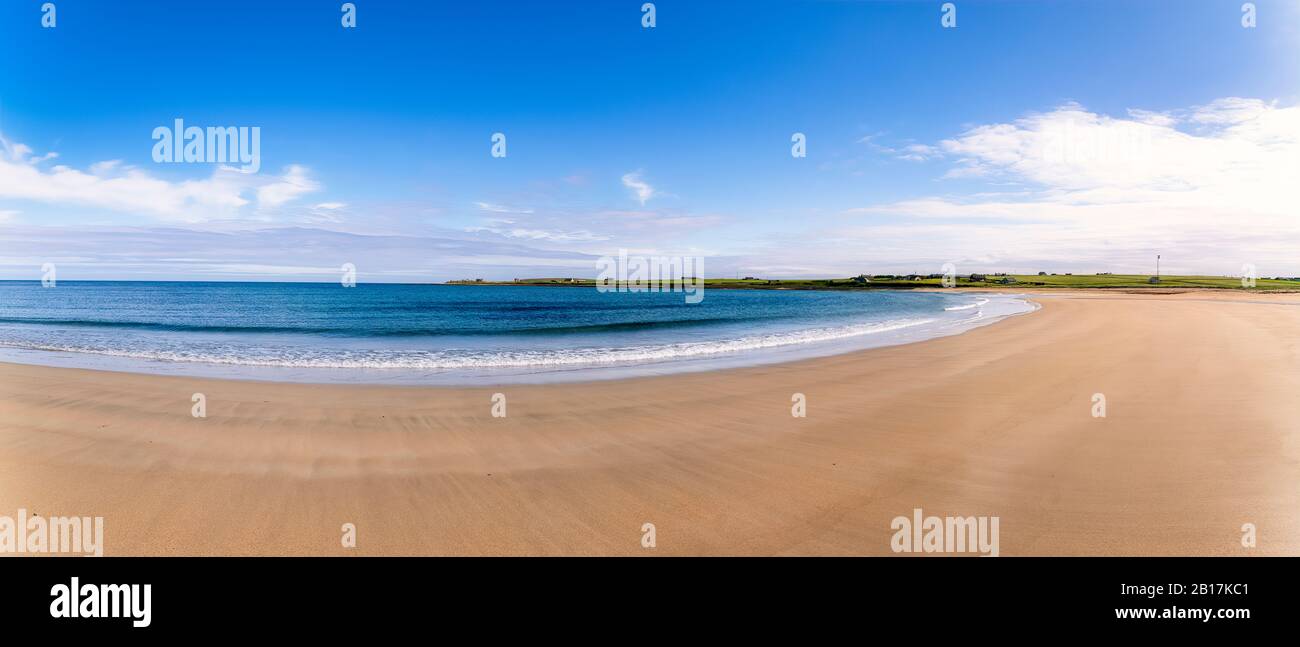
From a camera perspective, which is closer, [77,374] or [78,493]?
[78,493]

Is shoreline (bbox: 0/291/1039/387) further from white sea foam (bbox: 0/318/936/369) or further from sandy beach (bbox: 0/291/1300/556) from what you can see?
sandy beach (bbox: 0/291/1300/556)

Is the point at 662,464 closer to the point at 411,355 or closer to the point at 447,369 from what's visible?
the point at 447,369

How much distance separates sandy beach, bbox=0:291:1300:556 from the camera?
479 centimetres

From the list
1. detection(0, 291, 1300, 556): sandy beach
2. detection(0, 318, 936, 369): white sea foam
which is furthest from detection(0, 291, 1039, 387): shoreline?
detection(0, 291, 1300, 556): sandy beach

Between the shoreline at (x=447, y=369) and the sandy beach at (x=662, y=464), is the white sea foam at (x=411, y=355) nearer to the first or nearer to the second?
the shoreline at (x=447, y=369)

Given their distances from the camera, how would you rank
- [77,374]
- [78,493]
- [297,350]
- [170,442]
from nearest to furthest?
[78,493]
[170,442]
[77,374]
[297,350]

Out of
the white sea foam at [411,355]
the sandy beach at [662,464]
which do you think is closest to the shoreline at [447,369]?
the white sea foam at [411,355]

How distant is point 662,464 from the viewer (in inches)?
270

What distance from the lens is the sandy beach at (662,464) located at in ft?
15.7

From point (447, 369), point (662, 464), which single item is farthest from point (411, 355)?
point (662, 464)
